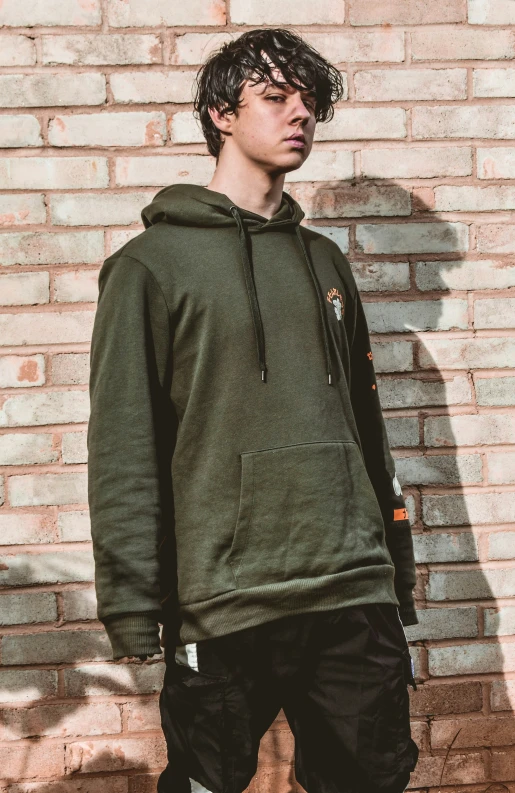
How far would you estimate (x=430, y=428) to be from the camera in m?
2.44

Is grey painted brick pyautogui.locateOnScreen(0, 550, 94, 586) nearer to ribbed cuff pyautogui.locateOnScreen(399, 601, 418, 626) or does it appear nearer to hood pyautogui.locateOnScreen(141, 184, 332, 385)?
ribbed cuff pyautogui.locateOnScreen(399, 601, 418, 626)

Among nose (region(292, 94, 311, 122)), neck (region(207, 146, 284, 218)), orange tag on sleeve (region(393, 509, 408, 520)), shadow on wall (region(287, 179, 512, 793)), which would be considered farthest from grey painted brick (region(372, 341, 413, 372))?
nose (region(292, 94, 311, 122))

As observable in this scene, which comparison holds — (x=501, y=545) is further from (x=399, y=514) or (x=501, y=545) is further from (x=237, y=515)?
(x=237, y=515)

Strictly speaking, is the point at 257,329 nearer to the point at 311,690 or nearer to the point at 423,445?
the point at 311,690

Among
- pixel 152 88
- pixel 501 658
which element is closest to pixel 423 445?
pixel 501 658

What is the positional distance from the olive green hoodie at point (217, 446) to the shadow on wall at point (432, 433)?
2.44ft

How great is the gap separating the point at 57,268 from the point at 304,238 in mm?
841

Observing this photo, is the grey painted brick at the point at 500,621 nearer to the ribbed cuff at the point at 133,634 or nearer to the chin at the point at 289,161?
the ribbed cuff at the point at 133,634

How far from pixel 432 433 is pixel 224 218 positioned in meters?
1.07

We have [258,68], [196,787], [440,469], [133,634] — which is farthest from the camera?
[440,469]

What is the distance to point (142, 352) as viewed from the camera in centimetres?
158

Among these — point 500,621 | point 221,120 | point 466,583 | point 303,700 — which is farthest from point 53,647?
point 221,120

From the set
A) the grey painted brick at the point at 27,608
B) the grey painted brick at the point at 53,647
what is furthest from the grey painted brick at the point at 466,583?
the grey painted brick at the point at 27,608

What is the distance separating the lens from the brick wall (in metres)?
2.33
